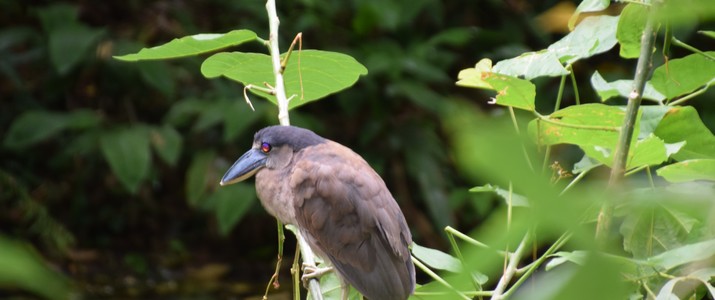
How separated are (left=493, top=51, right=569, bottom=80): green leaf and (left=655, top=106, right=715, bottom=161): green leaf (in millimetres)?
167

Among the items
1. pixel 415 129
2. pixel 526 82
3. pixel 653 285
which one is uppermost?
pixel 526 82

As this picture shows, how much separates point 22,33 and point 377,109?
157 centimetres

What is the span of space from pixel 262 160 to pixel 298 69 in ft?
1.07

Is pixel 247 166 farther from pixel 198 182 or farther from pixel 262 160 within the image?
pixel 198 182

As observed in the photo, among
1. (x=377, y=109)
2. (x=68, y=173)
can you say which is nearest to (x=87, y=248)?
(x=68, y=173)

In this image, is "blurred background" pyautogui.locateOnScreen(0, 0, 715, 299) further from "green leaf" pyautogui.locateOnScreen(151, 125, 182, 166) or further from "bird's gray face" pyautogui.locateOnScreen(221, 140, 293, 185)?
"bird's gray face" pyautogui.locateOnScreen(221, 140, 293, 185)

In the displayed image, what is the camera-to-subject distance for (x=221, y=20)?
4.28m

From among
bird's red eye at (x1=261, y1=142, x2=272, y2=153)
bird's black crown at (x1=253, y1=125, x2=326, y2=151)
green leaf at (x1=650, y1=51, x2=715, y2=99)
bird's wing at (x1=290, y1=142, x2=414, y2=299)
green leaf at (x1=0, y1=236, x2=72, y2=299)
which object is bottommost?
bird's wing at (x1=290, y1=142, x2=414, y2=299)

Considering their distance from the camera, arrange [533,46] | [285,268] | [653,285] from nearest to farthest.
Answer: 1. [653,285]
2. [285,268]
3. [533,46]

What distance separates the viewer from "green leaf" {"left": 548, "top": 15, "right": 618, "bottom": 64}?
3.30 ft

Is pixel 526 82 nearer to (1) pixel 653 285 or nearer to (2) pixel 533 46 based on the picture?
(1) pixel 653 285

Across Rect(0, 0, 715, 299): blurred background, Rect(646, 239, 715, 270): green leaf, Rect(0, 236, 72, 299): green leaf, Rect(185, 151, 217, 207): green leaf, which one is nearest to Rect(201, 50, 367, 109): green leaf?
Rect(646, 239, 715, 270): green leaf

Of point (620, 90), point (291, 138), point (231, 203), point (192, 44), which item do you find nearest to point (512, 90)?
point (620, 90)

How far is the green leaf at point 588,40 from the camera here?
1.01 m
